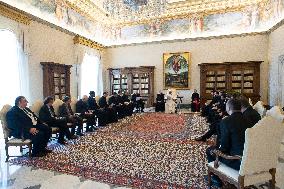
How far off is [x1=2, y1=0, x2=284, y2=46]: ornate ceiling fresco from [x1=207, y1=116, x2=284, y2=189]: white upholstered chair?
7518mm

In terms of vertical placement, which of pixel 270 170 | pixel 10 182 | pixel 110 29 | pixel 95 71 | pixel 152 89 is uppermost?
pixel 110 29

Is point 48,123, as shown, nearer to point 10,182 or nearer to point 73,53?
point 10,182

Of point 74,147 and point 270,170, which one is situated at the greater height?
point 270,170

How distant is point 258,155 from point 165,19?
1354 cm

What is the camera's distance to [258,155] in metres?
3.02

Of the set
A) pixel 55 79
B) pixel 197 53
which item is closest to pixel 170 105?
pixel 197 53

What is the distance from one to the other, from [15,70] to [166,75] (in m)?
9.15

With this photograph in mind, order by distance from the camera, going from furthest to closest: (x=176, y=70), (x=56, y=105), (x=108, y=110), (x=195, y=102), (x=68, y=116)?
1. (x=176, y=70)
2. (x=195, y=102)
3. (x=108, y=110)
4. (x=56, y=105)
5. (x=68, y=116)

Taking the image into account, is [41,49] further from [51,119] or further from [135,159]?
[135,159]

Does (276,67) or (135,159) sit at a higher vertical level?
(276,67)

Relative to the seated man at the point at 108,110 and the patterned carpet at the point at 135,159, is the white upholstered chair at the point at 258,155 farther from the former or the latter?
the seated man at the point at 108,110

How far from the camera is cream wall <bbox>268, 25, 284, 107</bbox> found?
11.6 meters

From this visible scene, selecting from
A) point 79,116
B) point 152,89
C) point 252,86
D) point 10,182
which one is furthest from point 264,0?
point 10,182

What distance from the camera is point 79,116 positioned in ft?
27.9
